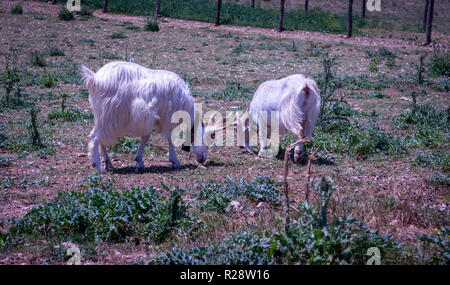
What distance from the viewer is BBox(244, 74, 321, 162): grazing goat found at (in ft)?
25.7

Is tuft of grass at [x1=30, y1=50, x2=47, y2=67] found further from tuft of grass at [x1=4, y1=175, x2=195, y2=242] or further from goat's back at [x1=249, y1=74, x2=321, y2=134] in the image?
tuft of grass at [x1=4, y1=175, x2=195, y2=242]

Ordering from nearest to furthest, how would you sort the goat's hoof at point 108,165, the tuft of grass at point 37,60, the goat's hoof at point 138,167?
the goat's hoof at point 138,167 → the goat's hoof at point 108,165 → the tuft of grass at point 37,60

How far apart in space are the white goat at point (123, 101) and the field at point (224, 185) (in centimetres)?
59

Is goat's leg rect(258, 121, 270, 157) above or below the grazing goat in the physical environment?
below

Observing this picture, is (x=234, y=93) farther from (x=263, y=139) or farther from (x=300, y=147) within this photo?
(x=300, y=147)

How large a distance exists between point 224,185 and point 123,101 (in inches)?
85.1

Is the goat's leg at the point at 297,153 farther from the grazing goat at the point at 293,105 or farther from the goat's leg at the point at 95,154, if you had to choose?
the goat's leg at the point at 95,154

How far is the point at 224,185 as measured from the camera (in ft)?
20.7

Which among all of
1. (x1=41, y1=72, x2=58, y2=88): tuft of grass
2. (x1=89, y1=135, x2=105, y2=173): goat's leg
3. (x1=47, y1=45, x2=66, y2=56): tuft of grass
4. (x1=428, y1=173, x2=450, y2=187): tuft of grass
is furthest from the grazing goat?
(x1=47, y1=45, x2=66, y2=56): tuft of grass

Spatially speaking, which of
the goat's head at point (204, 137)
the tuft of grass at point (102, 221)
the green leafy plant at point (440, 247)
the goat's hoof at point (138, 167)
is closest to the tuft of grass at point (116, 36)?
the goat's head at point (204, 137)

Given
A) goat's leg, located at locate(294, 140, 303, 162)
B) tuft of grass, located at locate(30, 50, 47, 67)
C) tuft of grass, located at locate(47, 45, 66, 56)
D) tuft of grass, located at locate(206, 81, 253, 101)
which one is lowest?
goat's leg, located at locate(294, 140, 303, 162)

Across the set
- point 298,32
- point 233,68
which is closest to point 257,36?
point 298,32

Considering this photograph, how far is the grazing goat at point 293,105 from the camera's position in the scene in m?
7.84

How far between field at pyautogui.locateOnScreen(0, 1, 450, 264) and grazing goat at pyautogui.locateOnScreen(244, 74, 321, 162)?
575mm
